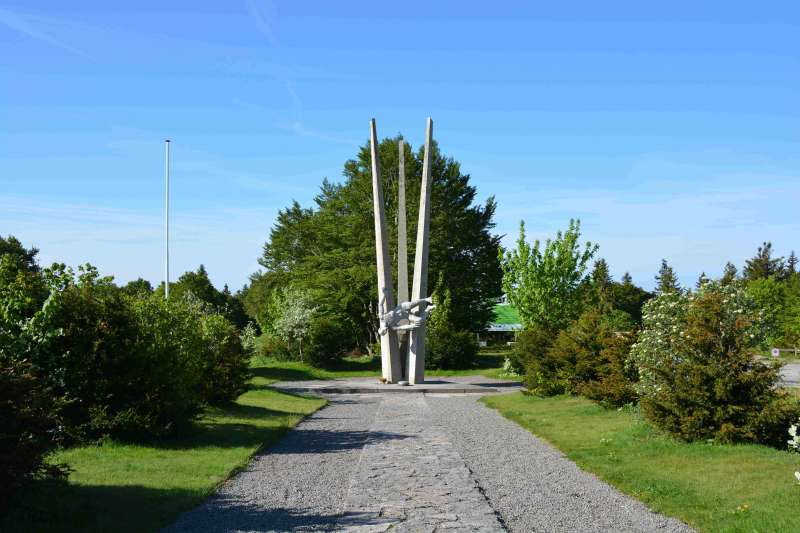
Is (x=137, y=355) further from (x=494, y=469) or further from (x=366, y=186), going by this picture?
(x=366, y=186)

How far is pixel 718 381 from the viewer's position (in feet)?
37.2

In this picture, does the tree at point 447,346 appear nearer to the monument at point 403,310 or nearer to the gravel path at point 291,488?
the monument at point 403,310

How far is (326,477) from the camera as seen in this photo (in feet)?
31.3

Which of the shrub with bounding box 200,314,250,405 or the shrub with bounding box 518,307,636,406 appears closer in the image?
the shrub with bounding box 518,307,636,406

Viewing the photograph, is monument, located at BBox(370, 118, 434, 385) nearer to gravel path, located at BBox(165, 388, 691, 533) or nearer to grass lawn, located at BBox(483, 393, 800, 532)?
grass lawn, located at BBox(483, 393, 800, 532)

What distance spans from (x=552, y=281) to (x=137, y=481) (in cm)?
2321

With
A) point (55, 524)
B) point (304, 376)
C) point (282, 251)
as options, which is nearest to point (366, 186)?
point (304, 376)

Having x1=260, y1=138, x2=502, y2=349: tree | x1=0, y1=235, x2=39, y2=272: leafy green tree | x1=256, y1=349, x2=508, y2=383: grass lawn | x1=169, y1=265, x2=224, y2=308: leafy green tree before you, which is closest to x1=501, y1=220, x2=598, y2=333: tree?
x1=256, y1=349, x2=508, y2=383: grass lawn

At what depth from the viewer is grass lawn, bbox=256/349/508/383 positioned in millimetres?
33281

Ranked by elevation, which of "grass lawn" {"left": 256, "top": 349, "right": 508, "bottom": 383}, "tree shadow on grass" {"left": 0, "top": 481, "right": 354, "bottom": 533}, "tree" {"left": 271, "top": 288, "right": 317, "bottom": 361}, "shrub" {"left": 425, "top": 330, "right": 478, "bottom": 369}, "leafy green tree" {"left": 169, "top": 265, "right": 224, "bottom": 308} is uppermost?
"leafy green tree" {"left": 169, "top": 265, "right": 224, "bottom": 308}

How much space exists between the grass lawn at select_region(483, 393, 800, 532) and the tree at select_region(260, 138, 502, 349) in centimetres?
2812

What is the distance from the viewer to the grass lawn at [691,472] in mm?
7250

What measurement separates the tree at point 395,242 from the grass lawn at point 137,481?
28290 millimetres

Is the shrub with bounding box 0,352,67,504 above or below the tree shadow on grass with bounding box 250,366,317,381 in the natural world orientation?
above
